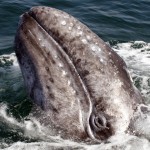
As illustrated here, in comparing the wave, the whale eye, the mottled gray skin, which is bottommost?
the wave

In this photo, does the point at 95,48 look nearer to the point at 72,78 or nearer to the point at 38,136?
the point at 72,78

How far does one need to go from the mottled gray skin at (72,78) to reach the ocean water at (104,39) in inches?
11.5

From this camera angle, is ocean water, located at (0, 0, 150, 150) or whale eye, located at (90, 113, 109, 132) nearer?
whale eye, located at (90, 113, 109, 132)

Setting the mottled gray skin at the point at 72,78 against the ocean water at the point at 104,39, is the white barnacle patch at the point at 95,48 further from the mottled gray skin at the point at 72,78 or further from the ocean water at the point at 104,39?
the ocean water at the point at 104,39

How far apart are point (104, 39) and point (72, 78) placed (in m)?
7.17

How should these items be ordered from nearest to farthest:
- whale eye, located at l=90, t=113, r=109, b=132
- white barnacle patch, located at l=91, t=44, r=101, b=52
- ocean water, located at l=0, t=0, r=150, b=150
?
whale eye, located at l=90, t=113, r=109, b=132 → ocean water, located at l=0, t=0, r=150, b=150 → white barnacle patch, located at l=91, t=44, r=101, b=52

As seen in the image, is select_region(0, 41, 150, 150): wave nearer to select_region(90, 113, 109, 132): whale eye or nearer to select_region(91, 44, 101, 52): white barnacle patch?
select_region(90, 113, 109, 132): whale eye

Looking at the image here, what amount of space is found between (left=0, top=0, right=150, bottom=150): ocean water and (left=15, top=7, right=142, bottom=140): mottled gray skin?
0.29 m

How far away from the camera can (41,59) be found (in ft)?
22.0

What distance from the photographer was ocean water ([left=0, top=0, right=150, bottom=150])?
657cm

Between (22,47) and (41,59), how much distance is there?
1.55 ft

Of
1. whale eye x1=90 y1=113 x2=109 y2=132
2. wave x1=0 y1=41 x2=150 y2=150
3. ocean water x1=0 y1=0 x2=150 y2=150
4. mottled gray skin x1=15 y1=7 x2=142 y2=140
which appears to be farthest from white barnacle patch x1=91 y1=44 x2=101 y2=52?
ocean water x1=0 y1=0 x2=150 y2=150

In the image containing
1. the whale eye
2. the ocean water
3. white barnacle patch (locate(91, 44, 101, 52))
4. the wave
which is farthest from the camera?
white barnacle patch (locate(91, 44, 101, 52))

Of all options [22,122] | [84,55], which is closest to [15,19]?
[22,122]
